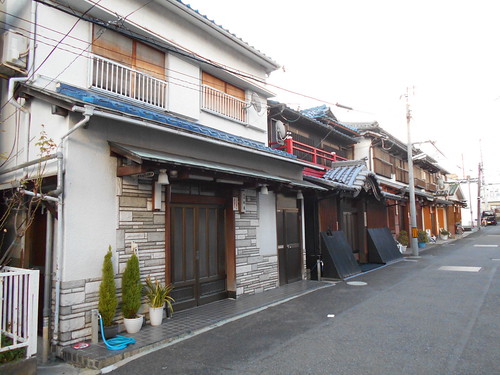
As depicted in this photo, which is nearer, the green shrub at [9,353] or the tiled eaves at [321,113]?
the green shrub at [9,353]

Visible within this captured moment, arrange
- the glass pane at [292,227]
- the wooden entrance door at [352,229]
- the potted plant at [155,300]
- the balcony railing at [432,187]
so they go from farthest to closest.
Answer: the balcony railing at [432,187]
the wooden entrance door at [352,229]
the glass pane at [292,227]
the potted plant at [155,300]

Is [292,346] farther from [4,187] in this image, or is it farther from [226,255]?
[4,187]

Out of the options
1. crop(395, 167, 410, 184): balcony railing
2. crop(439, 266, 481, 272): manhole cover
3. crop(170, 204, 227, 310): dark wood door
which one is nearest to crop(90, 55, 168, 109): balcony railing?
crop(170, 204, 227, 310): dark wood door

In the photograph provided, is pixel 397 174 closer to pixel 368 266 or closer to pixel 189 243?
pixel 368 266

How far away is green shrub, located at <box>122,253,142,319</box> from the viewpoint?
6.23 metres

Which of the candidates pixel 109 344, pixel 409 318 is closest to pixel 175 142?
pixel 109 344

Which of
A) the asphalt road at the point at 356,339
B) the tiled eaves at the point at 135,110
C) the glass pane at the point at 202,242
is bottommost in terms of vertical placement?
the asphalt road at the point at 356,339

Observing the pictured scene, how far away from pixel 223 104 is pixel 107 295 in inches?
243

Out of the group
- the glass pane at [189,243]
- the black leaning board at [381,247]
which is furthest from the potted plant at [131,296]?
the black leaning board at [381,247]

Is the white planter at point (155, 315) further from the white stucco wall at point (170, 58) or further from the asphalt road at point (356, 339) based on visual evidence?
the white stucco wall at point (170, 58)

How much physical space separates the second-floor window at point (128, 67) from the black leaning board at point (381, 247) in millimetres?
11710

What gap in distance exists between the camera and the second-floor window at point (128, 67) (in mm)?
7199

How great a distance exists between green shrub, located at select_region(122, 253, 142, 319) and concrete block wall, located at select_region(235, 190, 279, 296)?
3.29 m

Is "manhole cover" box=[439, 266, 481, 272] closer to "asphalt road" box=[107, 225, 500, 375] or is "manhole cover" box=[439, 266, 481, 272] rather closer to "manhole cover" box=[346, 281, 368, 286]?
"asphalt road" box=[107, 225, 500, 375]
